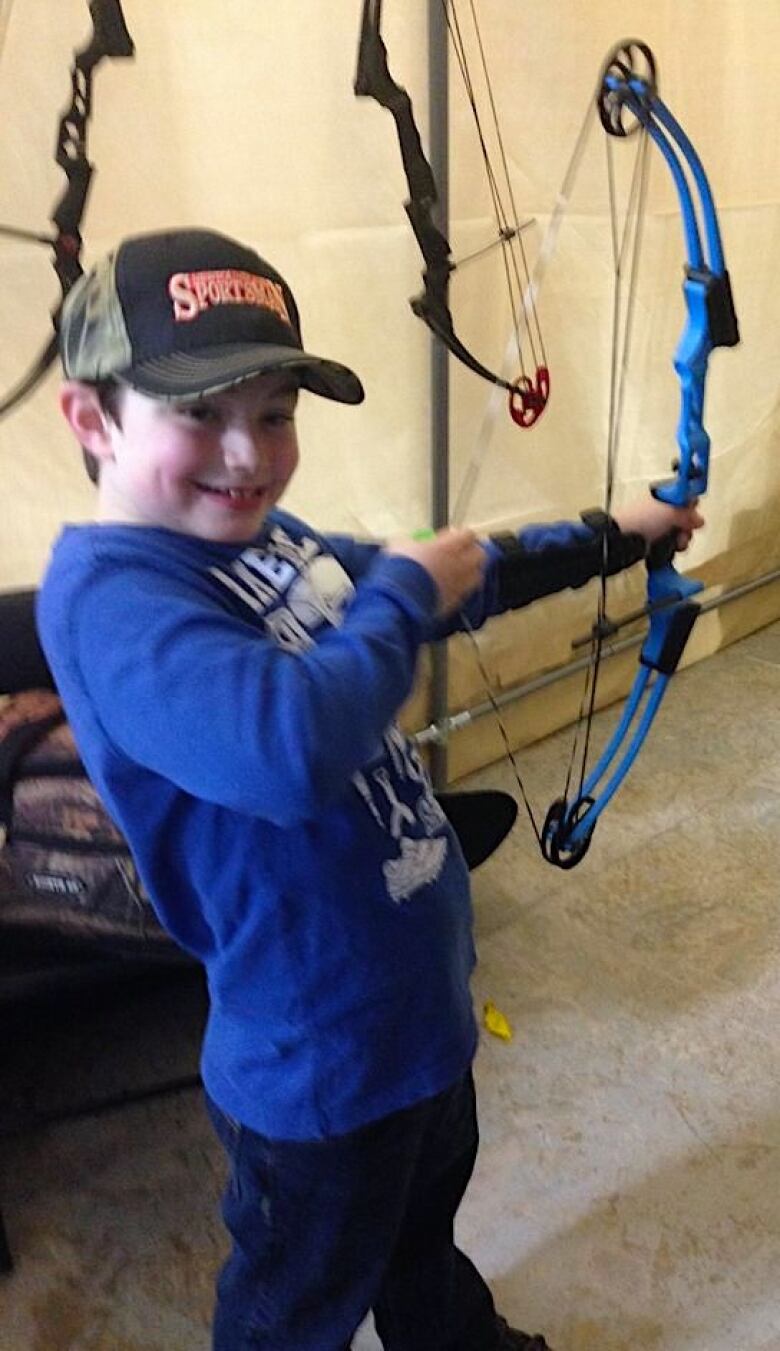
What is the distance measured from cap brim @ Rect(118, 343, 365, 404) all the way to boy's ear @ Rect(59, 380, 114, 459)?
0.11 ft

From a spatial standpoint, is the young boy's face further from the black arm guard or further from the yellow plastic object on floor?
the yellow plastic object on floor

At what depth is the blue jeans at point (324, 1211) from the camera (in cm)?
73

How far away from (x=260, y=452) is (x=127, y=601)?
0.38 ft

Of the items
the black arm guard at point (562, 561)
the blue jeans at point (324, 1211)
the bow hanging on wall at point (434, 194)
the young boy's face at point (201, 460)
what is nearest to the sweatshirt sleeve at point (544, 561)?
the black arm guard at point (562, 561)

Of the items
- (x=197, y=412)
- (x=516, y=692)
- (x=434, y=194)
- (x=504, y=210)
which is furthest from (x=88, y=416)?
(x=516, y=692)

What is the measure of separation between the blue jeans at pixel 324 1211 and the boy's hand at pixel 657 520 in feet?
1.50

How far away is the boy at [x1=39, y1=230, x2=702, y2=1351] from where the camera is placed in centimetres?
55

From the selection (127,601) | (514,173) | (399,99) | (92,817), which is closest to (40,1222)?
(92,817)

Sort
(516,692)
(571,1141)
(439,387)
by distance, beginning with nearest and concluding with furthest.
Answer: (571,1141)
(439,387)
(516,692)

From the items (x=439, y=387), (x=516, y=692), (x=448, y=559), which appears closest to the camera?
(x=448, y=559)

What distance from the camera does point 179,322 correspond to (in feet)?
1.94

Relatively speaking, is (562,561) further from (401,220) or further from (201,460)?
(401,220)

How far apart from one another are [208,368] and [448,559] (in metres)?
0.18

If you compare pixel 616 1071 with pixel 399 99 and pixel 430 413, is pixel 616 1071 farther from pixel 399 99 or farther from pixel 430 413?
pixel 399 99
